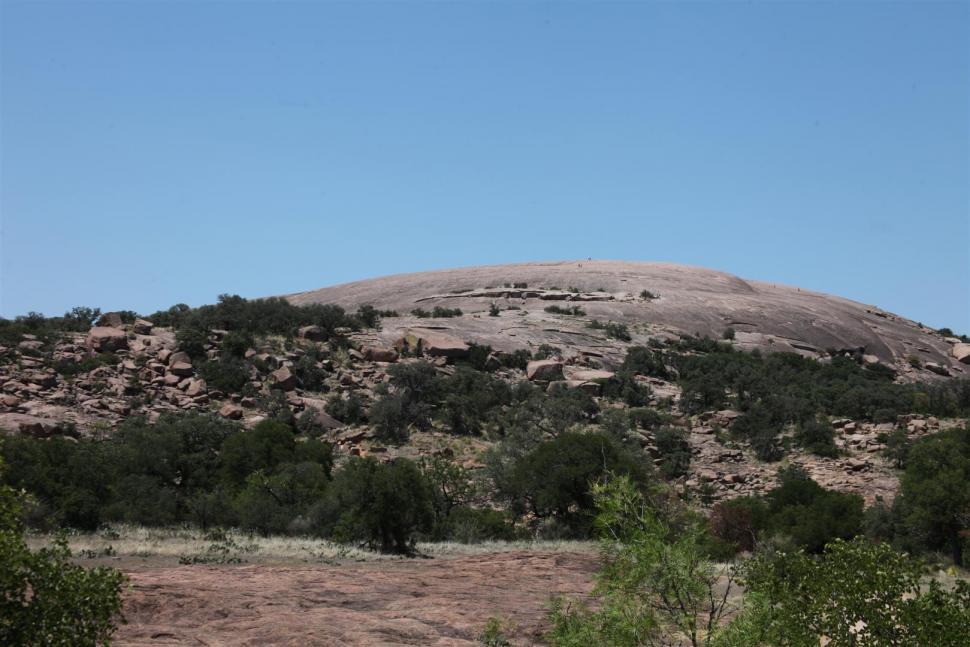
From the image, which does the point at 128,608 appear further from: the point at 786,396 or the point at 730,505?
the point at 786,396

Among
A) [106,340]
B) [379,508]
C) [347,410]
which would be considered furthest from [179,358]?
[379,508]

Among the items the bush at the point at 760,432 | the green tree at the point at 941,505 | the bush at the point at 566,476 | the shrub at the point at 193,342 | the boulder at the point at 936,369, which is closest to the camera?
the green tree at the point at 941,505

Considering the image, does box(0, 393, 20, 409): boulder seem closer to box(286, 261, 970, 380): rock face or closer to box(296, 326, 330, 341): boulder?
box(296, 326, 330, 341): boulder

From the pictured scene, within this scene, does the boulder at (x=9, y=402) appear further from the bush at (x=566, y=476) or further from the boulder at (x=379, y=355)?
the bush at (x=566, y=476)

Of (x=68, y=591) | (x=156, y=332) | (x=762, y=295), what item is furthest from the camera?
(x=762, y=295)

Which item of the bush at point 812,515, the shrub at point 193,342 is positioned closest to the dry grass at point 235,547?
the bush at point 812,515

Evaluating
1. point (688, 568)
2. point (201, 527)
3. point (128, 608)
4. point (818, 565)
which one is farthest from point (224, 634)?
point (201, 527)

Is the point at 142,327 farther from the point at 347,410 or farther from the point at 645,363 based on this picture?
the point at 645,363

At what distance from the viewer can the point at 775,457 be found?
1421 inches

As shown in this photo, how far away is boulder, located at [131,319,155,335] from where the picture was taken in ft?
141

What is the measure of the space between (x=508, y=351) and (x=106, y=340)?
64.9ft

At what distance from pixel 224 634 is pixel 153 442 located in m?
17.6

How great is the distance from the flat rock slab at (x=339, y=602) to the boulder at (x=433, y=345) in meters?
25.9

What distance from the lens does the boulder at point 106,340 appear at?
4006cm
